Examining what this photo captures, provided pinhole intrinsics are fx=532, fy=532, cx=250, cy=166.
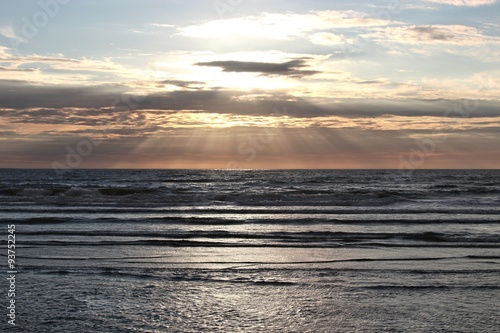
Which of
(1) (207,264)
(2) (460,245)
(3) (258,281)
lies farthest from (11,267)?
(2) (460,245)

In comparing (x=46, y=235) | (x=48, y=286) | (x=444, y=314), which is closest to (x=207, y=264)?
(x=48, y=286)

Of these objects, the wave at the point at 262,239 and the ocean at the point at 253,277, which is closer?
the ocean at the point at 253,277

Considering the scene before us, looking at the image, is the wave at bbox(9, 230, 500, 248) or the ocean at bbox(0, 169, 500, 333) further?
the wave at bbox(9, 230, 500, 248)

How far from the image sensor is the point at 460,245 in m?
17.8

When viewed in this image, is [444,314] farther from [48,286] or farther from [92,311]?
[48,286]

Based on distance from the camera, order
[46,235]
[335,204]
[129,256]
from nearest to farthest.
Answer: [129,256], [46,235], [335,204]

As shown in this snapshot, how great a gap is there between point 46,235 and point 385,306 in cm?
1466

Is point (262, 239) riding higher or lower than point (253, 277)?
lower

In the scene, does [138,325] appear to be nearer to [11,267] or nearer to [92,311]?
[92,311]

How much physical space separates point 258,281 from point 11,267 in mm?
6036

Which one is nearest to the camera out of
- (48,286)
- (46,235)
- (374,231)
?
(48,286)

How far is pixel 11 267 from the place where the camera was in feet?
41.8

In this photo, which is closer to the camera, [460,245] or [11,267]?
[11,267]

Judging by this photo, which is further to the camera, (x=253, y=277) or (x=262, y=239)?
(x=262, y=239)
